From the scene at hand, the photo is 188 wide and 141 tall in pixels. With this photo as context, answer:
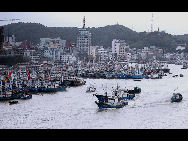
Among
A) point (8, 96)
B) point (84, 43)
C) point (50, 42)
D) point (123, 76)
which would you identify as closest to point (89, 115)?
point (8, 96)

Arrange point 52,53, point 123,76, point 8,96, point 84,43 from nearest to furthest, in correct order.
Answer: point 8,96, point 123,76, point 52,53, point 84,43

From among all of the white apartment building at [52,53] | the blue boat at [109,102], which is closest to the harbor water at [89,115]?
the blue boat at [109,102]

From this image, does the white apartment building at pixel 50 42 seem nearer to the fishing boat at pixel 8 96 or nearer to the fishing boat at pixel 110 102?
the fishing boat at pixel 8 96

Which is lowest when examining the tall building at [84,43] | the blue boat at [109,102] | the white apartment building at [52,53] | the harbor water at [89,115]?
the harbor water at [89,115]

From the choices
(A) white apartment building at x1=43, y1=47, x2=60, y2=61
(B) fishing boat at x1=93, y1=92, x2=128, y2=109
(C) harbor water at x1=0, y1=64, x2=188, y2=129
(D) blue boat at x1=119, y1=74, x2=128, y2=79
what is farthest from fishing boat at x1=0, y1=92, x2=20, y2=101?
(A) white apartment building at x1=43, y1=47, x2=60, y2=61

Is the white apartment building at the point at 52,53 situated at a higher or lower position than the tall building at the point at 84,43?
lower

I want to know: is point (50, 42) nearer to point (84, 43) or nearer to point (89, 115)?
point (84, 43)

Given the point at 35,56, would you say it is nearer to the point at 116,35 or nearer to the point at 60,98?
the point at 60,98

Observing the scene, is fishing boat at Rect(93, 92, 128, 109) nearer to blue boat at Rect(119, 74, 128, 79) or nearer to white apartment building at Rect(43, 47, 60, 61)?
blue boat at Rect(119, 74, 128, 79)

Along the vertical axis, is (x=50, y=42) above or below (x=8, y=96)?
above
